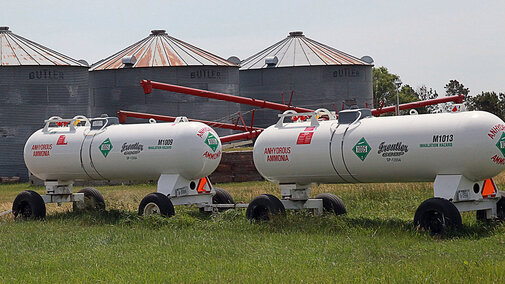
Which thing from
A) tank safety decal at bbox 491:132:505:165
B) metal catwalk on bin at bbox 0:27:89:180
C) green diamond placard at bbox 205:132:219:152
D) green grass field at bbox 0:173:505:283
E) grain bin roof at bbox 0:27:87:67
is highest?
grain bin roof at bbox 0:27:87:67

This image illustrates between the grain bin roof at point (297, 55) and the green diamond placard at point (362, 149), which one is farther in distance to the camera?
the grain bin roof at point (297, 55)

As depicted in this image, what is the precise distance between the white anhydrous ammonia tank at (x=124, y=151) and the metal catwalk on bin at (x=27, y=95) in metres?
18.7

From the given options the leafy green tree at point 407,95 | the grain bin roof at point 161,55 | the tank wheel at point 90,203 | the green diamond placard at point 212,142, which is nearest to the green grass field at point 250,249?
the green diamond placard at point 212,142

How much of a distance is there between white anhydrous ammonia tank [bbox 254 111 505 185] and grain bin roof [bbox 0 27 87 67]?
2441cm

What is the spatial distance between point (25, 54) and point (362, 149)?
91.0 feet

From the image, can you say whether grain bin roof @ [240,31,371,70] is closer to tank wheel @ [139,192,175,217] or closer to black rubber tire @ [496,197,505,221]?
tank wheel @ [139,192,175,217]

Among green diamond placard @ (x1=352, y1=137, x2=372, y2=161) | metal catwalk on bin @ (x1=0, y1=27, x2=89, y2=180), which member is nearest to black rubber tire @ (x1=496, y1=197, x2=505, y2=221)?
green diamond placard @ (x1=352, y1=137, x2=372, y2=161)

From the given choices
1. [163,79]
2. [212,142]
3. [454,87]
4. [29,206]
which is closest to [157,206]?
[212,142]

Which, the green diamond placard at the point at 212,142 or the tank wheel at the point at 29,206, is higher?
the green diamond placard at the point at 212,142

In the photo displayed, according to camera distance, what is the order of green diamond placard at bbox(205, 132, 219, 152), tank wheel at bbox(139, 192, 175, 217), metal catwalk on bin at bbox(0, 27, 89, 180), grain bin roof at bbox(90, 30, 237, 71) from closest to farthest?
tank wheel at bbox(139, 192, 175, 217)
green diamond placard at bbox(205, 132, 219, 152)
metal catwalk on bin at bbox(0, 27, 89, 180)
grain bin roof at bbox(90, 30, 237, 71)

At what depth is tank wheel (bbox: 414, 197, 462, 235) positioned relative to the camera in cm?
1339

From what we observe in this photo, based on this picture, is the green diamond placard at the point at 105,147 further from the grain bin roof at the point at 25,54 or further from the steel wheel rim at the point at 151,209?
the grain bin roof at the point at 25,54

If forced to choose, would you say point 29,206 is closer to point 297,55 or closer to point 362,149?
point 362,149

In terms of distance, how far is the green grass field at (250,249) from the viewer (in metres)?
10.2
